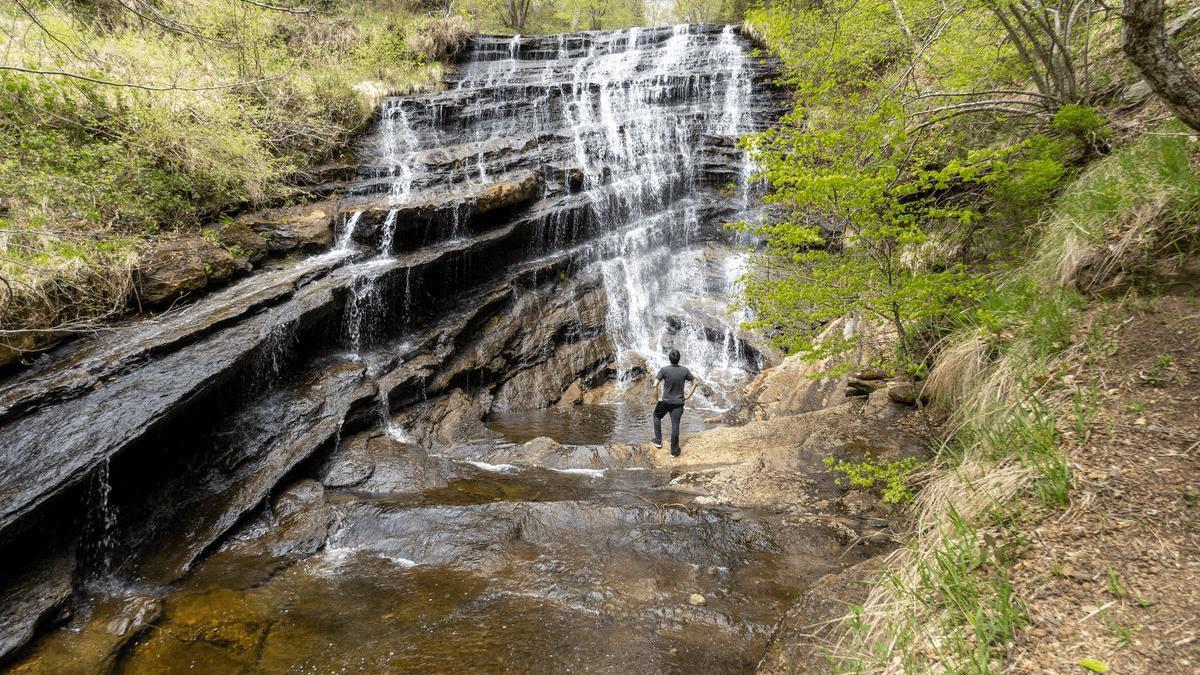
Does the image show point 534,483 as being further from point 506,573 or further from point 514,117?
point 514,117

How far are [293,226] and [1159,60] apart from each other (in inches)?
471

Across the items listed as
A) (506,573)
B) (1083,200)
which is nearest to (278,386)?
(506,573)

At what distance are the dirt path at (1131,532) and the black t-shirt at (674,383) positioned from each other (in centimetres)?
449

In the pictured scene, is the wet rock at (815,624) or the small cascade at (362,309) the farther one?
the small cascade at (362,309)

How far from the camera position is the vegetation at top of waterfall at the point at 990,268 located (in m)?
2.41

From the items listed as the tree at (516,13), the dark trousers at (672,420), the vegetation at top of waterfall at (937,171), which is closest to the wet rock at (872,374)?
the vegetation at top of waterfall at (937,171)

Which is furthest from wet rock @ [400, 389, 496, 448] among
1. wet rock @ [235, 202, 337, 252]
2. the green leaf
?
the green leaf

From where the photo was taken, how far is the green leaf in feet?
5.54

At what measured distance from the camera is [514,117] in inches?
618

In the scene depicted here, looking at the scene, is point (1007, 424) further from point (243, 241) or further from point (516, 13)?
point (516, 13)

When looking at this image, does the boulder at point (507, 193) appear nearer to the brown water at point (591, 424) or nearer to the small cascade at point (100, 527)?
the brown water at point (591, 424)

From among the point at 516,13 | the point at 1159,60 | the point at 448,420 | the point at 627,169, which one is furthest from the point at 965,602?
the point at 516,13

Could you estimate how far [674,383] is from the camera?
7.16 m

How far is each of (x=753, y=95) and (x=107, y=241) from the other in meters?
16.5
